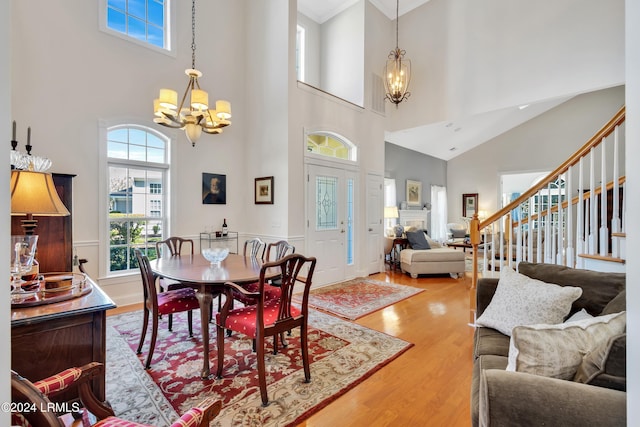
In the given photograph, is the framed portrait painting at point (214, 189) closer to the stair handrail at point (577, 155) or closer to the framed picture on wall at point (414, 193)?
the stair handrail at point (577, 155)

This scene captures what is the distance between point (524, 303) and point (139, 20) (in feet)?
17.5

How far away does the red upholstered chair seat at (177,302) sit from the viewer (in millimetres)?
2484

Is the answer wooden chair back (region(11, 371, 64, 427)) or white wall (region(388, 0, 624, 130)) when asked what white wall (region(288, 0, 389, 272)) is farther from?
wooden chair back (region(11, 371, 64, 427))

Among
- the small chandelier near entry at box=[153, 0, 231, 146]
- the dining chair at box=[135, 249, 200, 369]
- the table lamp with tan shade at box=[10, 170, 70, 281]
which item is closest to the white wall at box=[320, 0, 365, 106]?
the small chandelier near entry at box=[153, 0, 231, 146]

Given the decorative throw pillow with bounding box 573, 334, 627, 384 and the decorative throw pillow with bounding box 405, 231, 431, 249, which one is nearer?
Answer: the decorative throw pillow with bounding box 573, 334, 627, 384

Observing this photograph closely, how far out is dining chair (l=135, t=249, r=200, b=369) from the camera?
7.66ft

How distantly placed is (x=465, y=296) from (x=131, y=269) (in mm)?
4672

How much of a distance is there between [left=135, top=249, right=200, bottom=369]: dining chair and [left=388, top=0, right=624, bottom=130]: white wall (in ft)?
17.0

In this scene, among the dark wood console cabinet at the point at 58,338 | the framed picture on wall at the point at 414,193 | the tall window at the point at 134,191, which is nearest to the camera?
the dark wood console cabinet at the point at 58,338

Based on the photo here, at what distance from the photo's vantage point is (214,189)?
4727 millimetres

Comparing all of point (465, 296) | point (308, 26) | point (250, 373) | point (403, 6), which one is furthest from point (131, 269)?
point (403, 6)

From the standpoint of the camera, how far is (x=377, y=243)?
5949mm

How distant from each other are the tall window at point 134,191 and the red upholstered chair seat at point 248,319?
2.58 m

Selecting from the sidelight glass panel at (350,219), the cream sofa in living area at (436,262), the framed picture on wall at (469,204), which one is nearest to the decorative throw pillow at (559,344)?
the sidelight glass panel at (350,219)
